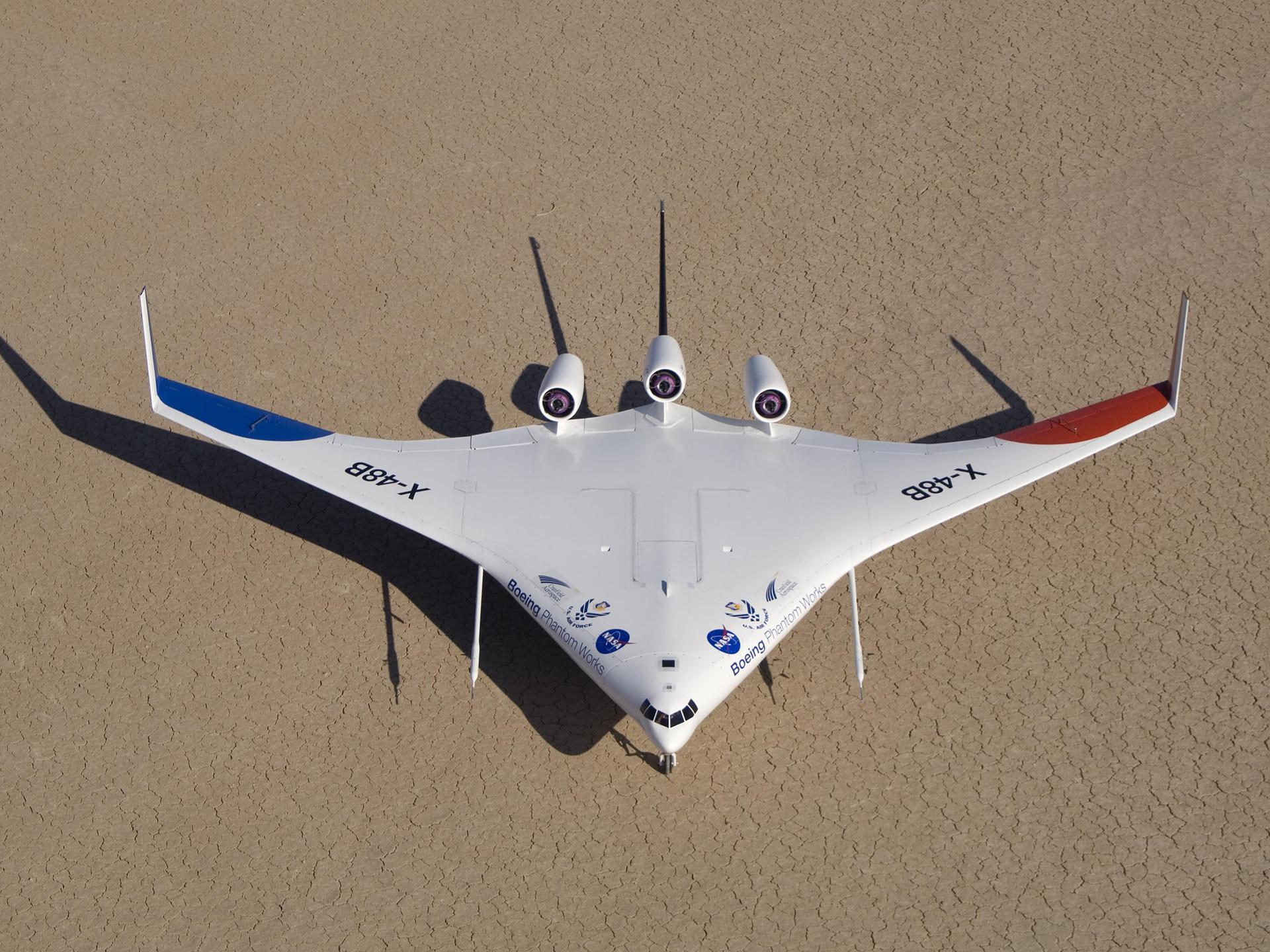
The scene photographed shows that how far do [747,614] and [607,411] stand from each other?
895 centimetres

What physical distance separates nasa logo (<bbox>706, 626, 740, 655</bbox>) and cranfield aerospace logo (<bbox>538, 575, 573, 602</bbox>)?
2.87 metres

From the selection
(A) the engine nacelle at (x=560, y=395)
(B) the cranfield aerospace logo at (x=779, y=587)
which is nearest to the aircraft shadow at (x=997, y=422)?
Answer: (B) the cranfield aerospace logo at (x=779, y=587)

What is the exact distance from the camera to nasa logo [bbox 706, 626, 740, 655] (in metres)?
23.5

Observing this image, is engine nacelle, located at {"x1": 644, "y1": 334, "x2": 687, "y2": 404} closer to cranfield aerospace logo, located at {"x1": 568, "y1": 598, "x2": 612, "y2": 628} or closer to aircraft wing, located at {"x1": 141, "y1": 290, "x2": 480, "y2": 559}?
aircraft wing, located at {"x1": 141, "y1": 290, "x2": 480, "y2": 559}

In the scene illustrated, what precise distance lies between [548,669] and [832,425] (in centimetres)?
925

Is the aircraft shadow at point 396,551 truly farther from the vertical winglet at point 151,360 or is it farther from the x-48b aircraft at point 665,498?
the vertical winglet at point 151,360

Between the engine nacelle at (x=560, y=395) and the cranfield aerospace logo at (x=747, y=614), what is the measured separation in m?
5.60

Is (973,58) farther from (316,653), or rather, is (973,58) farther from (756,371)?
(316,653)

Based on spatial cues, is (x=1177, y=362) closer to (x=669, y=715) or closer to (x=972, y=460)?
(x=972, y=460)

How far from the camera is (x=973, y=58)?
39594 millimetres

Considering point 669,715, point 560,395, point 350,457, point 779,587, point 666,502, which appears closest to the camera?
point 669,715

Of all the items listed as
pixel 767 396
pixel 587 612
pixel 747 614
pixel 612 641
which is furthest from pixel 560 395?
pixel 747 614

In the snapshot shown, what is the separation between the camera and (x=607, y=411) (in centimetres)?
3155

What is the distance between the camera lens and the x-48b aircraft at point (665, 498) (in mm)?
23797
